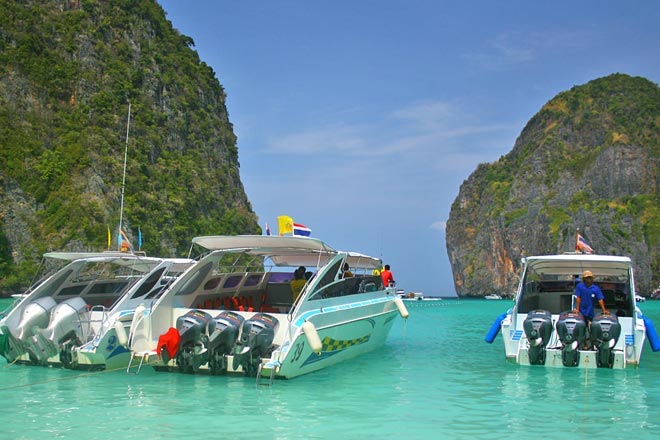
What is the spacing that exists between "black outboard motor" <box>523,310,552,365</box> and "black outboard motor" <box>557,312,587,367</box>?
212 millimetres

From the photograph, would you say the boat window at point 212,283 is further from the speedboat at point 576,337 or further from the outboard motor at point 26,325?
the speedboat at point 576,337

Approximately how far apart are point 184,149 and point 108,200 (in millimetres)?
15156

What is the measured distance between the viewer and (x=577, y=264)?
48.9 feet

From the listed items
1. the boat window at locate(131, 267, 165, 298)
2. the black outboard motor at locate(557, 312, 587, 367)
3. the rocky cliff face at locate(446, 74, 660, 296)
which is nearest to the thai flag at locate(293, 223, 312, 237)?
the boat window at locate(131, 267, 165, 298)

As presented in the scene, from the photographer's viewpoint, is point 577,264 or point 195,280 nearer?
point 195,280

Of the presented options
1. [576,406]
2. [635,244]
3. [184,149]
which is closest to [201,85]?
[184,149]

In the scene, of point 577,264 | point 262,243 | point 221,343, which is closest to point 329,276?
point 262,243

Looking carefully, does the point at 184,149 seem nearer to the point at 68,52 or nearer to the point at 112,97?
the point at 112,97

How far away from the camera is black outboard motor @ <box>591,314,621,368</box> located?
12.0 m

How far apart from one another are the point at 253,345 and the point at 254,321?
0.43 m

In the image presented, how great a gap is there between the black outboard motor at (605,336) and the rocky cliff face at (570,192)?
280 feet

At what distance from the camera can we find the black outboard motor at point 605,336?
12023 millimetres

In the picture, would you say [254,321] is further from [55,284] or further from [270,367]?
[55,284]

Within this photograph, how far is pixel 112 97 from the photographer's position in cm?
6341
